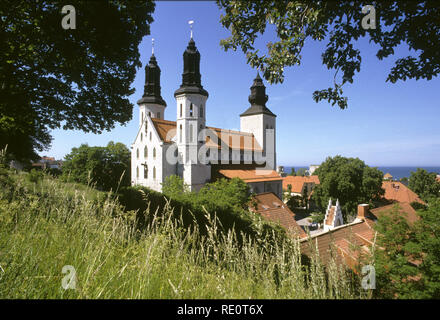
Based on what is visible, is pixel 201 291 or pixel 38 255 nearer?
pixel 201 291

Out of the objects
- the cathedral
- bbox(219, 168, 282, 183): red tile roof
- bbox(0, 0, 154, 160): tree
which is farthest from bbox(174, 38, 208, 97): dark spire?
bbox(0, 0, 154, 160): tree

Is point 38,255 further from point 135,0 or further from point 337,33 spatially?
point 135,0

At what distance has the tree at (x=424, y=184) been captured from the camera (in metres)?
4.01

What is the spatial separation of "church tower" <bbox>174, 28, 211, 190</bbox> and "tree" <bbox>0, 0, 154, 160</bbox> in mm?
20581

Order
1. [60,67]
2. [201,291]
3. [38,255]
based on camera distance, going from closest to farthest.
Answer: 1. [201,291]
2. [38,255]
3. [60,67]

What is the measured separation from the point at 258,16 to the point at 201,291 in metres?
3.44

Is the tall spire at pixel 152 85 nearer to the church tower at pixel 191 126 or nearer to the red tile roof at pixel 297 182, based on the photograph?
the church tower at pixel 191 126

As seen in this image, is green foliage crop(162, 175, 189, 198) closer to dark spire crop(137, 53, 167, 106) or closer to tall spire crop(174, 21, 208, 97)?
tall spire crop(174, 21, 208, 97)

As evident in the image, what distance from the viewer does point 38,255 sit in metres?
2.04

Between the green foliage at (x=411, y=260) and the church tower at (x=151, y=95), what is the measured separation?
3552 centimetres

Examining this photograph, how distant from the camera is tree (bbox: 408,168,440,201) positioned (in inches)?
158

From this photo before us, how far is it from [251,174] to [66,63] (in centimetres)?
3084

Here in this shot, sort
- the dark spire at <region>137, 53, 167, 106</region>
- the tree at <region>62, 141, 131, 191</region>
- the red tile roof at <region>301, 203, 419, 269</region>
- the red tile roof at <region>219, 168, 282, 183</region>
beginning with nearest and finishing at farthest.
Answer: the red tile roof at <region>301, 203, 419, 269</region> → the tree at <region>62, 141, 131, 191</region> → the red tile roof at <region>219, 168, 282, 183</region> → the dark spire at <region>137, 53, 167, 106</region>
